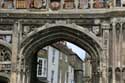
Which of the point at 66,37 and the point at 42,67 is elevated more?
the point at 66,37

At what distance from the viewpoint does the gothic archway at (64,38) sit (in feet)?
68.2

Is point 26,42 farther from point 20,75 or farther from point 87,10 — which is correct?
point 87,10

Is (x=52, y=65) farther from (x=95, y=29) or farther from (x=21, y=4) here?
(x=95, y=29)

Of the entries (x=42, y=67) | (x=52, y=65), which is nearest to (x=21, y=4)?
(x=42, y=67)

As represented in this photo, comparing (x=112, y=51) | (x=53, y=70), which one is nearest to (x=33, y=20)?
(x=112, y=51)

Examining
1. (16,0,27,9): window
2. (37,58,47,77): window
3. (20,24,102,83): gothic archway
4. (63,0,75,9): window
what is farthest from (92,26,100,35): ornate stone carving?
(37,58,47,77): window

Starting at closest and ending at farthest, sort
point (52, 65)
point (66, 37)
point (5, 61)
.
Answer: point (5, 61) < point (66, 37) < point (52, 65)

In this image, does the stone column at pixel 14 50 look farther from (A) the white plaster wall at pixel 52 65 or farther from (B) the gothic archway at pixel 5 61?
(A) the white plaster wall at pixel 52 65

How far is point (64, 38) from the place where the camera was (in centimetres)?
2161

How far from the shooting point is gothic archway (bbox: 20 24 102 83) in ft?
68.2

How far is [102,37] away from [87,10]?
1.35 m

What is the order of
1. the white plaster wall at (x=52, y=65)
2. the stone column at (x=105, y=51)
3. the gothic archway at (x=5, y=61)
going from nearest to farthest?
1. the stone column at (x=105, y=51)
2. the gothic archway at (x=5, y=61)
3. the white plaster wall at (x=52, y=65)

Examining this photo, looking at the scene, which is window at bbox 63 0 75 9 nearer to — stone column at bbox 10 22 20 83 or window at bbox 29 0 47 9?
window at bbox 29 0 47 9

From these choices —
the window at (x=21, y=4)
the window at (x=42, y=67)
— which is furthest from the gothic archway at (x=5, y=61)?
the window at (x=42, y=67)
